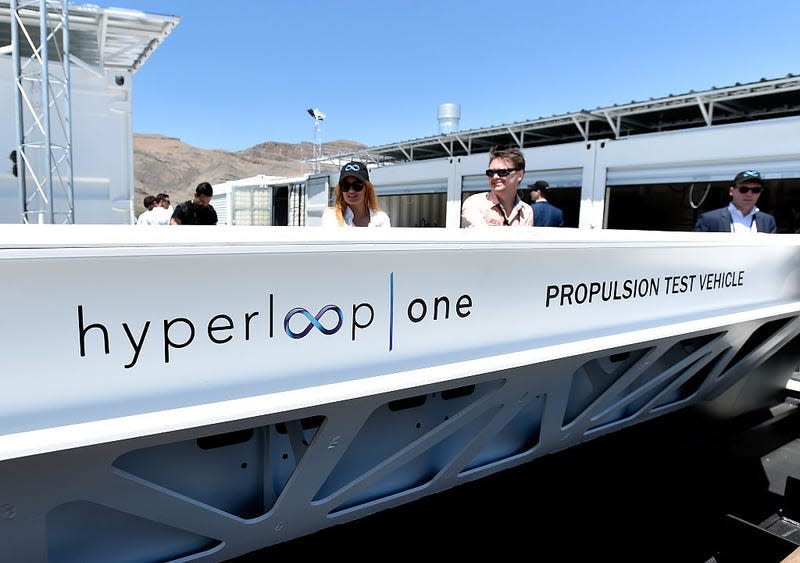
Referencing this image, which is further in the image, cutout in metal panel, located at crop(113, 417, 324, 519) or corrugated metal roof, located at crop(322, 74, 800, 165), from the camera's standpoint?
corrugated metal roof, located at crop(322, 74, 800, 165)

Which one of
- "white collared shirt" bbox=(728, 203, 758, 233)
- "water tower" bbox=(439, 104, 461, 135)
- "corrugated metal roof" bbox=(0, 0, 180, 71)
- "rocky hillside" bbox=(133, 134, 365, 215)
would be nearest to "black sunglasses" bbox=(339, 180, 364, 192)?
"white collared shirt" bbox=(728, 203, 758, 233)

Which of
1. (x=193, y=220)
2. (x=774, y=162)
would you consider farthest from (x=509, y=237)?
(x=774, y=162)

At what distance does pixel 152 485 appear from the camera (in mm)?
1207

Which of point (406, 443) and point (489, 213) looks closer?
point (406, 443)

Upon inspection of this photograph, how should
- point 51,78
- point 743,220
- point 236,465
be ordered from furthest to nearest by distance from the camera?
point 51,78 → point 743,220 → point 236,465

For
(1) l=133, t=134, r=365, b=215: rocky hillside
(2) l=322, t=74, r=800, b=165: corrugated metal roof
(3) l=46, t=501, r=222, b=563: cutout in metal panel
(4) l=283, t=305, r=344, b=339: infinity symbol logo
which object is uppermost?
(1) l=133, t=134, r=365, b=215: rocky hillside

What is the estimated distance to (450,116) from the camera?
1586cm

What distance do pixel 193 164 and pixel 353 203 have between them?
60.9 m

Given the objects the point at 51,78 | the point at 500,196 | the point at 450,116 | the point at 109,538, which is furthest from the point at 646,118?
the point at 109,538

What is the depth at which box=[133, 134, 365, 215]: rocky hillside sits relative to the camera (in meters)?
51.9

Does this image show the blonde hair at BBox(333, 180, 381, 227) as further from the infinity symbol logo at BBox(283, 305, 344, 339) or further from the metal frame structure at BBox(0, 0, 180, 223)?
the metal frame structure at BBox(0, 0, 180, 223)

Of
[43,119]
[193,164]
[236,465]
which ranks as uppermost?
[193,164]

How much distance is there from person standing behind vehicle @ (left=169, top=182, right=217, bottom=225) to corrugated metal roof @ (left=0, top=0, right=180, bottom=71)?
3.63m

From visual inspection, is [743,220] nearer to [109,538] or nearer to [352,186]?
[352,186]
